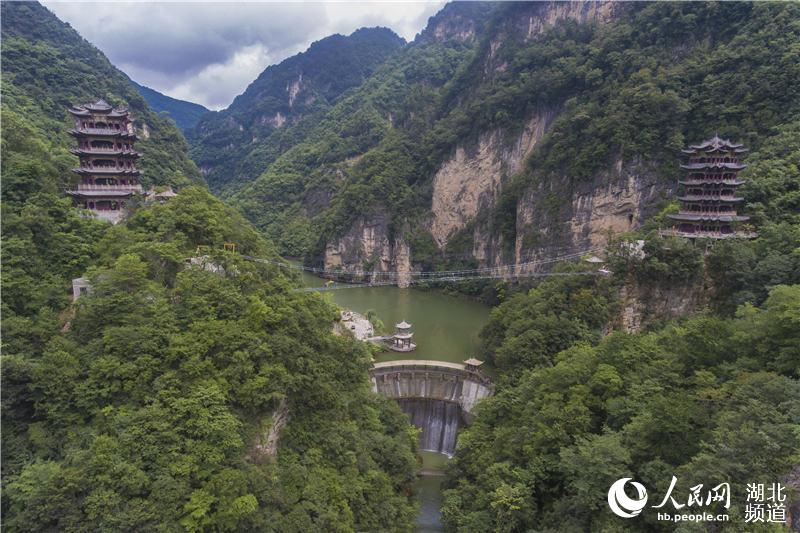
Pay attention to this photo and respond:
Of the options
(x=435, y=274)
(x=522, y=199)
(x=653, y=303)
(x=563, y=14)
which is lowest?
(x=653, y=303)

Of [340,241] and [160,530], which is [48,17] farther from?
[160,530]

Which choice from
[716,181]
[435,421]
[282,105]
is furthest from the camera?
[282,105]

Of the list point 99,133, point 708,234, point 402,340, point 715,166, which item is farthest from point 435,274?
point 99,133

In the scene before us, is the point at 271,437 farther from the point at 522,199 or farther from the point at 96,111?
the point at 522,199

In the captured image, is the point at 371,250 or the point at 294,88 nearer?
the point at 371,250

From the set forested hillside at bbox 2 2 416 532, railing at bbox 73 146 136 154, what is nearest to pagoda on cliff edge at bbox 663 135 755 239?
forested hillside at bbox 2 2 416 532

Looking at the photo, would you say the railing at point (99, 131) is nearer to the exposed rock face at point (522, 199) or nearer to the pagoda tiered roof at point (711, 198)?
the pagoda tiered roof at point (711, 198)

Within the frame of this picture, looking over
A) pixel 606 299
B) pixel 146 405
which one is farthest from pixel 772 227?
pixel 146 405
